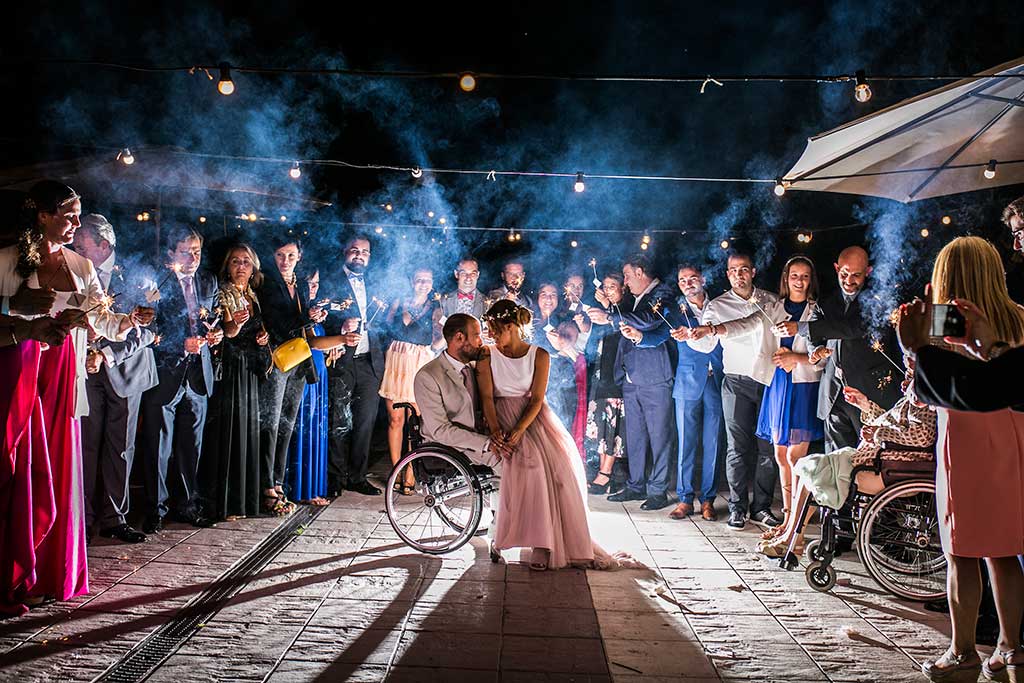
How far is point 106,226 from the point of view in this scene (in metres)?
5.76

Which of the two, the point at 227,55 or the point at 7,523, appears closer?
the point at 7,523

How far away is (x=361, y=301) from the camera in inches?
304

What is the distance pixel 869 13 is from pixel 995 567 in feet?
22.4

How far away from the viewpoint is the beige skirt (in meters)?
7.85

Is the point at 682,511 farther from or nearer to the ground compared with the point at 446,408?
nearer to the ground

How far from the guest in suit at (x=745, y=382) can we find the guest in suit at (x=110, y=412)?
4913 mm

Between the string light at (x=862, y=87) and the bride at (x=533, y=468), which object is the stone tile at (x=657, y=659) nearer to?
the bride at (x=533, y=468)

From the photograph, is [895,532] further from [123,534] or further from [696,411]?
[123,534]

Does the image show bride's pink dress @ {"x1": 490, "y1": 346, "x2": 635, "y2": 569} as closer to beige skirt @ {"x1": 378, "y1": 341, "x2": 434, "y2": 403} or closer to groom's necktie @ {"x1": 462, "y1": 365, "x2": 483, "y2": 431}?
groom's necktie @ {"x1": 462, "y1": 365, "x2": 483, "y2": 431}

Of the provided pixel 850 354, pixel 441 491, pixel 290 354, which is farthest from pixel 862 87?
pixel 290 354

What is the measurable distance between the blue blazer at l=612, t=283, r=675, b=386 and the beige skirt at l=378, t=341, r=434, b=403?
7.27 ft

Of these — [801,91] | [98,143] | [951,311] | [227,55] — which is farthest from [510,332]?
[801,91]

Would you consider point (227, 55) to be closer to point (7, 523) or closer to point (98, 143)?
point (98, 143)

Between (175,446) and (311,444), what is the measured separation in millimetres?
1353
